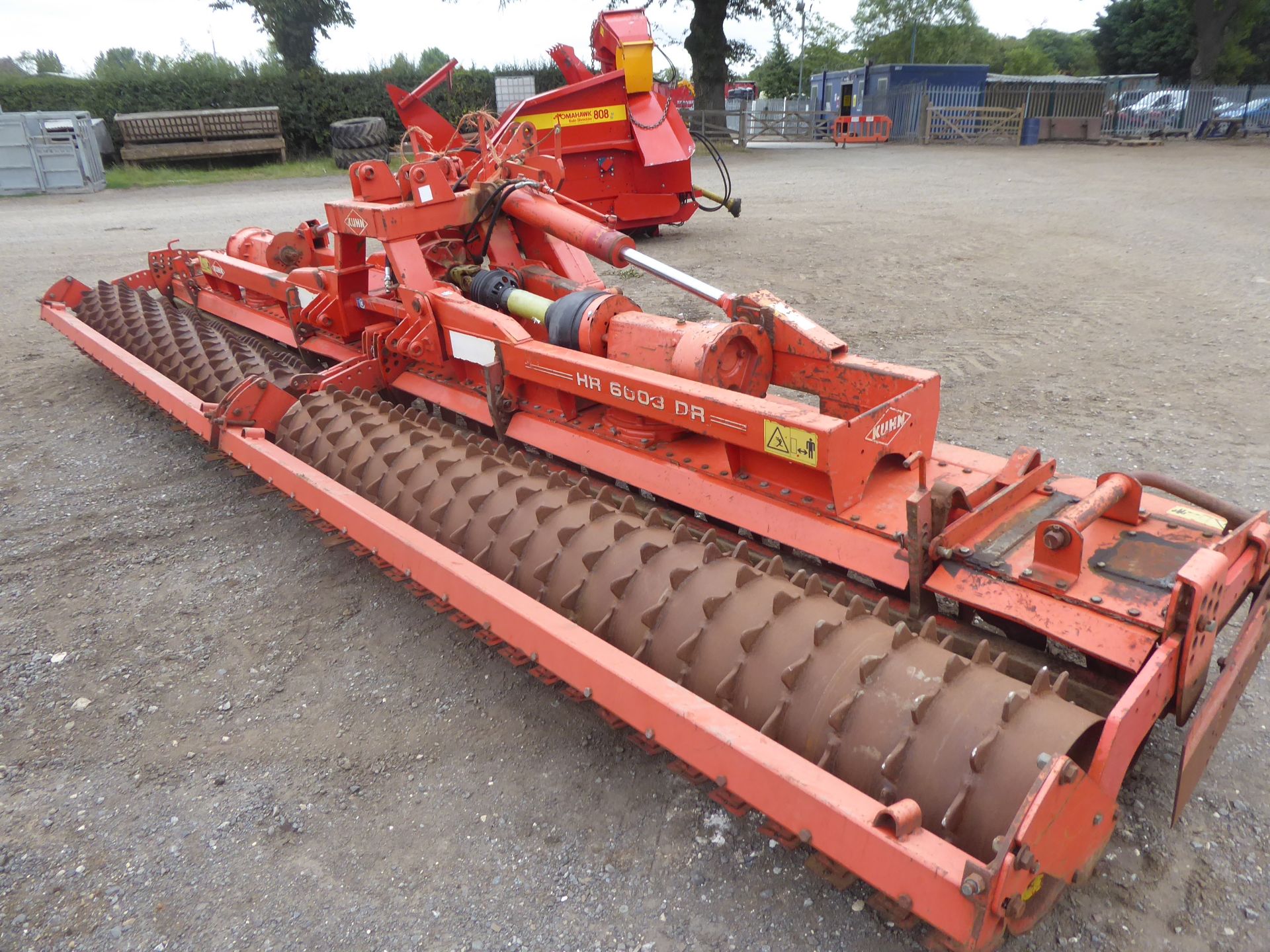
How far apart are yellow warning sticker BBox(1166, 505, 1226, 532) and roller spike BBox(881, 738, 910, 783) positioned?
126 centimetres

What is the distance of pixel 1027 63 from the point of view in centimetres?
5550

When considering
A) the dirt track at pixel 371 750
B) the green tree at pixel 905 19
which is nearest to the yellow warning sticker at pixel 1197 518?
the dirt track at pixel 371 750

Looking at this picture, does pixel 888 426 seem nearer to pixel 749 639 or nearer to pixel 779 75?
pixel 749 639

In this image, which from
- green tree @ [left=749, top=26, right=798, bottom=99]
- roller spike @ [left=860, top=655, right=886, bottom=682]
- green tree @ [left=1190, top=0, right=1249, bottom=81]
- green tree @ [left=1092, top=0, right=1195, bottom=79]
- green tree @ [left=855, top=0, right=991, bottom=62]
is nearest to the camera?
roller spike @ [left=860, top=655, right=886, bottom=682]

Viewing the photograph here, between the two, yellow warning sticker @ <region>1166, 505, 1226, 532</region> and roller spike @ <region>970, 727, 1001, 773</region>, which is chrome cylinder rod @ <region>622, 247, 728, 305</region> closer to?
yellow warning sticker @ <region>1166, 505, 1226, 532</region>

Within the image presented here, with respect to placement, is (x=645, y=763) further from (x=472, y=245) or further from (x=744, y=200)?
(x=744, y=200)

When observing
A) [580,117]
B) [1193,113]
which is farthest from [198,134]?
[1193,113]

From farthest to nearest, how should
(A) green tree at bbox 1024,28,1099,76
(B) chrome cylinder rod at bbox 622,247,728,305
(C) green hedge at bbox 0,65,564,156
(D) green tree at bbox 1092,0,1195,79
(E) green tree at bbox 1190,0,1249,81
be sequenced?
(A) green tree at bbox 1024,28,1099,76
(D) green tree at bbox 1092,0,1195,79
(E) green tree at bbox 1190,0,1249,81
(C) green hedge at bbox 0,65,564,156
(B) chrome cylinder rod at bbox 622,247,728,305

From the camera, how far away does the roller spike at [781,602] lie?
7.59 ft

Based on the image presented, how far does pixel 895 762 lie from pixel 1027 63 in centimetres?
6502

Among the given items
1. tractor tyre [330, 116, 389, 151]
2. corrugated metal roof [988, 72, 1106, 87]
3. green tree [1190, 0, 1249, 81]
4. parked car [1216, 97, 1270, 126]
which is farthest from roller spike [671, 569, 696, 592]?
green tree [1190, 0, 1249, 81]

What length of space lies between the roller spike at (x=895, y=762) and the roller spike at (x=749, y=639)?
0.46 m

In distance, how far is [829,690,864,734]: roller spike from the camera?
6.64ft

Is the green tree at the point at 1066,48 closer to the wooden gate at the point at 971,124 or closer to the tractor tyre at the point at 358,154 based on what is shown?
the wooden gate at the point at 971,124
